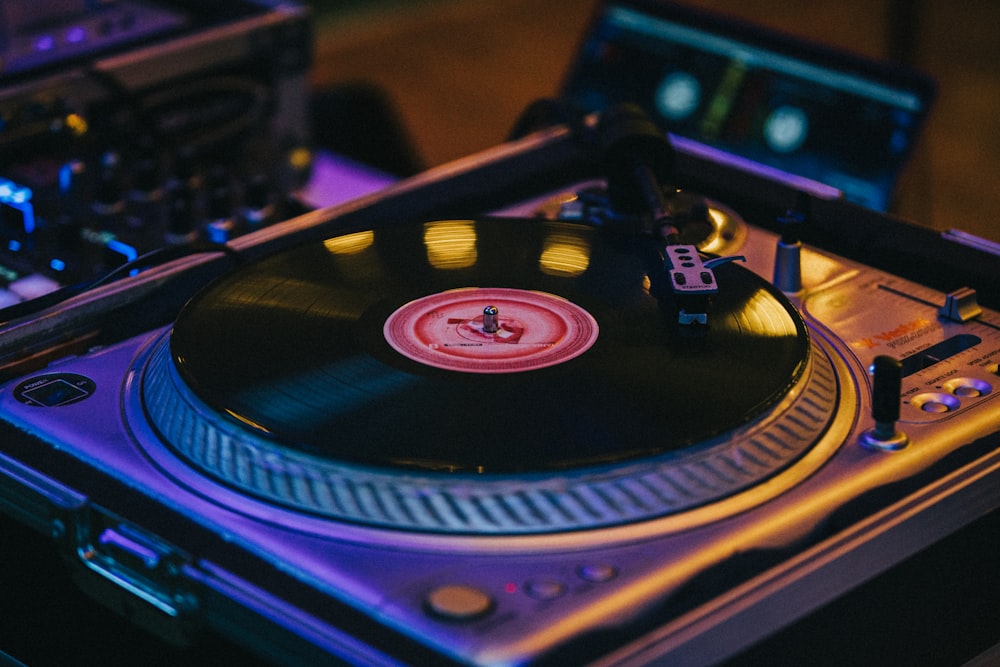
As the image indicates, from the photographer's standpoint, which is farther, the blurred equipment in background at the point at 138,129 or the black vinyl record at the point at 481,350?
the blurred equipment in background at the point at 138,129

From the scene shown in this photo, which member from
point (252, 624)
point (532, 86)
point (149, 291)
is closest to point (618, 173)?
point (149, 291)

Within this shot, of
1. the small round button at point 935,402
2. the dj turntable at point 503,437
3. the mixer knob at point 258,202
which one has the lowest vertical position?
the mixer knob at point 258,202

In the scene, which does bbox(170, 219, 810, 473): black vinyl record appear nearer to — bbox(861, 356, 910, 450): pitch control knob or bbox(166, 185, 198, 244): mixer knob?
bbox(861, 356, 910, 450): pitch control knob

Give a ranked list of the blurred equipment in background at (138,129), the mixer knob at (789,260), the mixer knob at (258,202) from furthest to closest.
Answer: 1. the mixer knob at (258,202)
2. the blurred equipment in background at (138,129)
3. the mixer knob at (789,260)

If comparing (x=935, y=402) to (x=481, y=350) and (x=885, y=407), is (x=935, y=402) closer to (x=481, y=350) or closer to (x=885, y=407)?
(x=885, y=407)

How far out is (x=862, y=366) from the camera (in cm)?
96

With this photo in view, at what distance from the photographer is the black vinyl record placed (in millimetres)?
789

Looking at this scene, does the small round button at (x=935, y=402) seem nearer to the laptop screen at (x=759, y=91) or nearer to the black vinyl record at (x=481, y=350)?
the black vinyl record at (x=481, y=350)

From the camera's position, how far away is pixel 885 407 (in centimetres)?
84

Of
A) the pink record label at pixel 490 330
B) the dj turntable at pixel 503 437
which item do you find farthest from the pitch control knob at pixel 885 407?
the pink record label at pixel 490 330

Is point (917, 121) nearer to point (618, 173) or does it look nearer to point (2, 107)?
point (618, 173)

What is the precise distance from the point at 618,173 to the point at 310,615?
2.10 ft

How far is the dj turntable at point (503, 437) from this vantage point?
2.34 ft

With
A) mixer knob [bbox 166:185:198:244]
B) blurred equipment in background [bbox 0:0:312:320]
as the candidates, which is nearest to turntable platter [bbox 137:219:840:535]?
blurred equipment in background [bbox 0:0:312:320]
